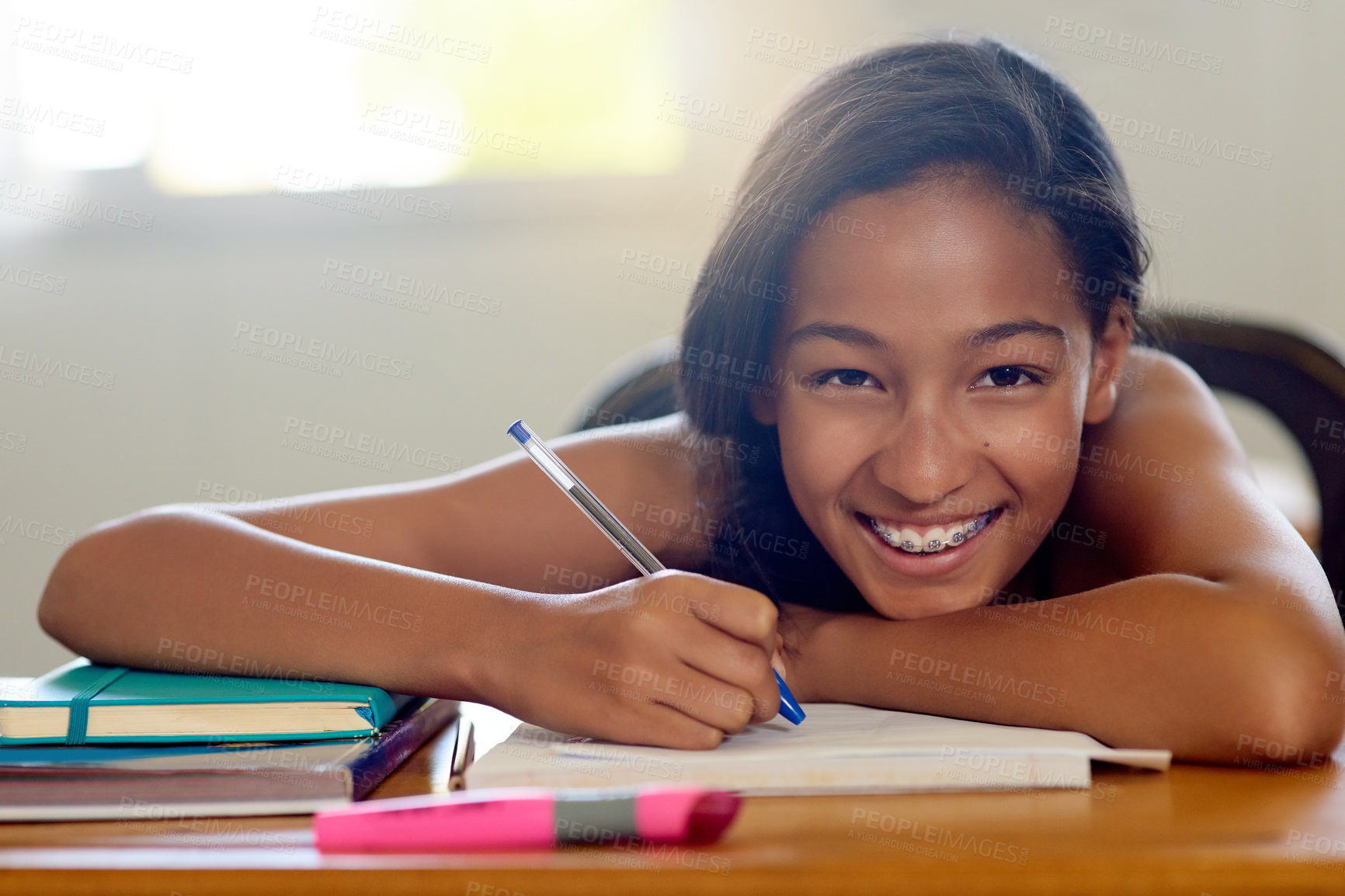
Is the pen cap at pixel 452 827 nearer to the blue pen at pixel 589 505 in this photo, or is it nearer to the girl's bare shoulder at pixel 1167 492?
the blue pen at pixel 589 505

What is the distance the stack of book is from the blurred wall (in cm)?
169

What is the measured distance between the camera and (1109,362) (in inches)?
37.6

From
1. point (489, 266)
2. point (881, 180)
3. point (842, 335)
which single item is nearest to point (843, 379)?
point (842, 335)

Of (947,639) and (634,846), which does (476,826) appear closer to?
(634,846)

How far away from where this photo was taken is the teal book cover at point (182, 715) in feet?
1.80

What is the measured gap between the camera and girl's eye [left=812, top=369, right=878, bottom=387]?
0.83 m

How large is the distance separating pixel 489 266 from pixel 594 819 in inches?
78.3

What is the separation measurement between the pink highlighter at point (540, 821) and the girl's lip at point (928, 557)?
493 millimetres

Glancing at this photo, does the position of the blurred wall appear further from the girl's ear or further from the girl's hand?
the girl's hand

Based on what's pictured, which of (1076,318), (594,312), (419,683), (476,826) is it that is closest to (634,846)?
(476,826)

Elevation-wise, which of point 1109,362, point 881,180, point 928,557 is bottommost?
point 928,557

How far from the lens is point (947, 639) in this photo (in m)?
0.67

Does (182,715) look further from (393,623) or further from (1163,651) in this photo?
(1163,651)

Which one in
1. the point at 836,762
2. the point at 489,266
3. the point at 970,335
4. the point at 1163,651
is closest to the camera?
the point at 836,762
